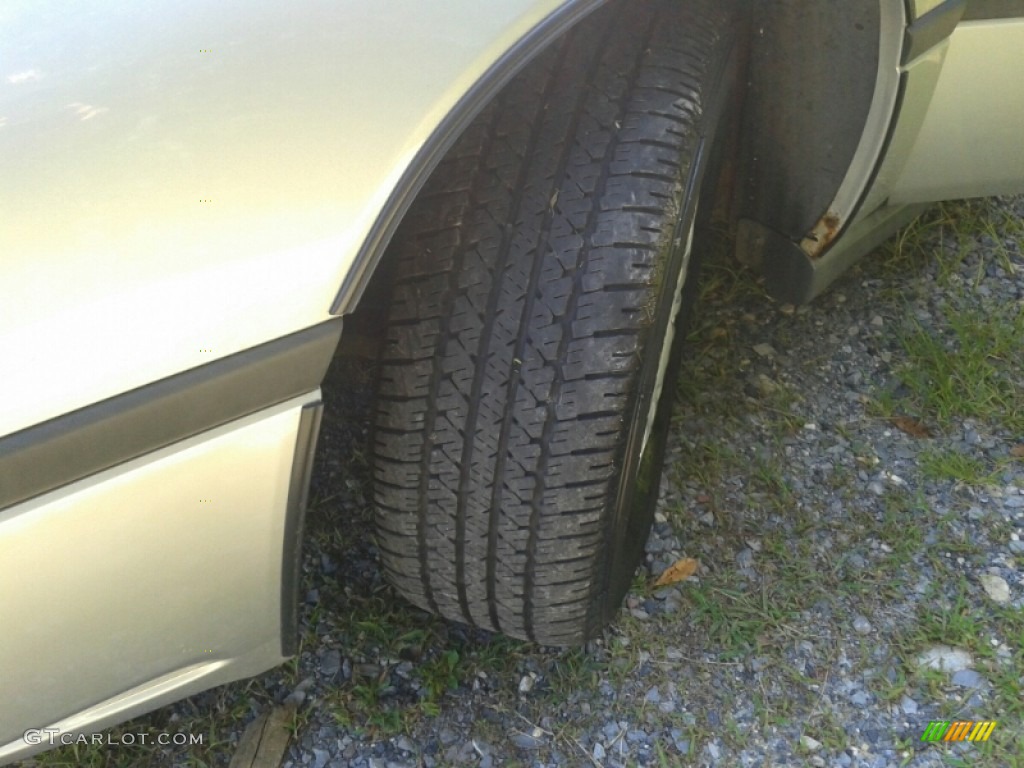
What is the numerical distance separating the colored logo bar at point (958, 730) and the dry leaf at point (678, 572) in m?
0.45

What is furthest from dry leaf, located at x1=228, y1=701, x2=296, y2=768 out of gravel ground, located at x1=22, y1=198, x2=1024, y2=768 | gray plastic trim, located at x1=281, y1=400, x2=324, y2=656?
gray plastic trim, located at x1=281, y1=400, x2=324, y2=656

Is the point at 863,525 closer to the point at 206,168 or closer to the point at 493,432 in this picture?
the point at 493,432

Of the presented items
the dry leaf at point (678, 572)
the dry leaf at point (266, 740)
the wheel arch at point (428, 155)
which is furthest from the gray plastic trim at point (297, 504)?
the dry leaf at point (678, 572)

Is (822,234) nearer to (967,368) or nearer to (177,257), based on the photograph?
(967,368)

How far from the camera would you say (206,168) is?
806 millimetres

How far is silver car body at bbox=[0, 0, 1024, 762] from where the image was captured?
2.55 ft

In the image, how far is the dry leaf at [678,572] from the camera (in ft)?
5.62

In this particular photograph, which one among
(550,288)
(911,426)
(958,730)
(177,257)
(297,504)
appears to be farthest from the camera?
(911,426)

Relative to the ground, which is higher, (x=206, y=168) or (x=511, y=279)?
(x=206, y=168)

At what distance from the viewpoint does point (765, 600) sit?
5.47 feet

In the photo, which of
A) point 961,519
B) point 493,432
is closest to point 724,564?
point 961,519

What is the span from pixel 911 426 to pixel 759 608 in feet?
1.81

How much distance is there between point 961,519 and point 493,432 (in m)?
1.03

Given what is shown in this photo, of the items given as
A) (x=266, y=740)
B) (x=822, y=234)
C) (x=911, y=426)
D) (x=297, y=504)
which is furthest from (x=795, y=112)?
(x=266, y=740)
